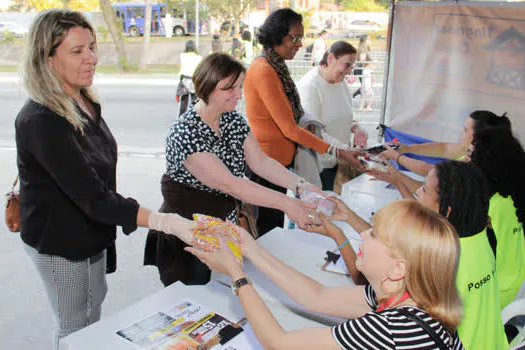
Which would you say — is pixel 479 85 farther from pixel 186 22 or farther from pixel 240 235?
pixel 186 22

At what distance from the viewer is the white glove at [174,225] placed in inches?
67.7

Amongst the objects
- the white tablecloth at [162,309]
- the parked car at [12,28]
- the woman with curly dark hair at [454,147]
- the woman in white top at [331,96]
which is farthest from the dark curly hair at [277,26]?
the parked car at [12,28]

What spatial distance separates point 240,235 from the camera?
1.76m

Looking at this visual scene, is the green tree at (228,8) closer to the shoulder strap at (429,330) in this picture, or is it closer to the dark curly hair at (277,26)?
the dark curly hair at (277,26)

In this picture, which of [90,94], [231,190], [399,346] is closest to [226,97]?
[231,190]

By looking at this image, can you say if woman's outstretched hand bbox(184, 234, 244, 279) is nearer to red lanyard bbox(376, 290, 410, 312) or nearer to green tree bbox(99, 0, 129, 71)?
red lanyard bbox(376, 290, 410, 312)

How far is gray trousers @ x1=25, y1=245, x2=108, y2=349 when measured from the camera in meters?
1.80

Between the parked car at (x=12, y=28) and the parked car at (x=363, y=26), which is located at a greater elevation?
the parked car at (x=363, y=26)

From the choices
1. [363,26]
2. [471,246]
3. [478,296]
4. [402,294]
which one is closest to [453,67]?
[471,246]

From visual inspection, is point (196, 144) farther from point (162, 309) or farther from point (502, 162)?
point (502, 162)

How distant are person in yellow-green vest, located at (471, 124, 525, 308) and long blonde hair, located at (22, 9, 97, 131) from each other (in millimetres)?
1782

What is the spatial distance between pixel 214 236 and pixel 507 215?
1.35m

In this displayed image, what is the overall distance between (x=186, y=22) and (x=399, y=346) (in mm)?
26160

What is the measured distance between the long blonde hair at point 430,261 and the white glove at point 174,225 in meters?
0.77
